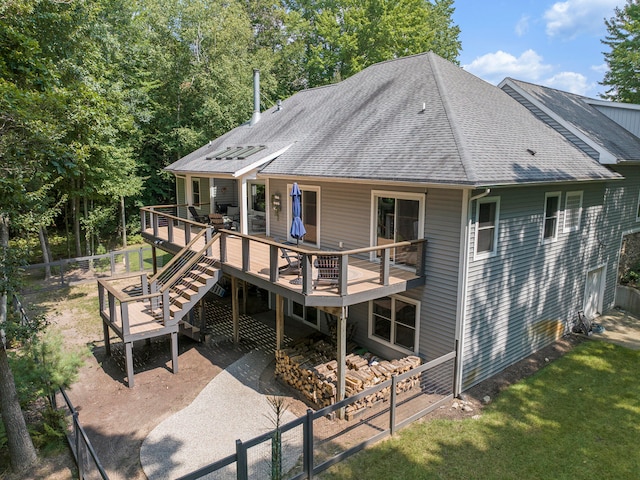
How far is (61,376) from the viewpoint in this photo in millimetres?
8883

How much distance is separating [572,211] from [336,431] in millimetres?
9231

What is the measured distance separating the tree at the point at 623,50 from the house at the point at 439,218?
43.3ft

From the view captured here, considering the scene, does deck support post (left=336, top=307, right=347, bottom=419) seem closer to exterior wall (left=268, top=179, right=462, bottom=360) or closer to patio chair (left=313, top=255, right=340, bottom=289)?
patio chair (left=313, top=255, right=340, bottom=289)


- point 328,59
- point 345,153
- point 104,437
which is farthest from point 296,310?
point 328,59

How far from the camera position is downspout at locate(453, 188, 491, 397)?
8.63 metres

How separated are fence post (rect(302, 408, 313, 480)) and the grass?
12.3 inches

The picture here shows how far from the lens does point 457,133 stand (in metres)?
9.61

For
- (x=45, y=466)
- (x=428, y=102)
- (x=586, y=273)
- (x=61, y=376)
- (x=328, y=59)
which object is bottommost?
(x=45, y=466)

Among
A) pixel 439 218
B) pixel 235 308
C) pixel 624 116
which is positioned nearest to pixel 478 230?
pixel 439 218

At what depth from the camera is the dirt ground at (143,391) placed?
7.77 meters

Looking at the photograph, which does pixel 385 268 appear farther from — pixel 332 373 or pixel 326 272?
pixel 332 373

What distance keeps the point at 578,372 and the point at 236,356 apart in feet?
29.7

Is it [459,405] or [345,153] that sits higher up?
[345,153]

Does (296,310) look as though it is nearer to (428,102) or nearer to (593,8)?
(428,102)
